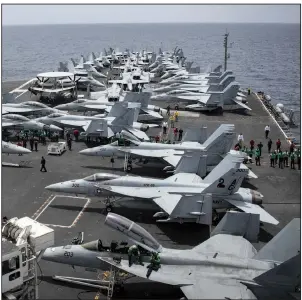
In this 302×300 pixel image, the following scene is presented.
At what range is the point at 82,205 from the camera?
1176 inches

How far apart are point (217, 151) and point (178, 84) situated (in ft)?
133

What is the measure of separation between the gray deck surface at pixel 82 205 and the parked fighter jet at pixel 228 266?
1.52 meters

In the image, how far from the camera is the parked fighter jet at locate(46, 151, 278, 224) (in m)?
25.6

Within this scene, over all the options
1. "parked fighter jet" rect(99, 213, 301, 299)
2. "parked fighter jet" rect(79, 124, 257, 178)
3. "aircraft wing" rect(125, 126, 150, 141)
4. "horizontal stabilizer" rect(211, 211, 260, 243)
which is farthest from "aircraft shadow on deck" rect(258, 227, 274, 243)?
"aircraft wing" rect(125, 126, 150, 141)

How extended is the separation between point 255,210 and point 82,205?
11664 mm

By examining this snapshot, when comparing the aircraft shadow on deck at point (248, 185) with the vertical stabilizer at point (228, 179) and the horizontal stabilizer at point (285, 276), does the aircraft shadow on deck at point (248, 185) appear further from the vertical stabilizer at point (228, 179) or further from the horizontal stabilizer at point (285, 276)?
the horizontal stabilizer at point (285, 276)

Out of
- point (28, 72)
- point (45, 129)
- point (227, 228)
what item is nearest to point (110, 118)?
point (45, 129)

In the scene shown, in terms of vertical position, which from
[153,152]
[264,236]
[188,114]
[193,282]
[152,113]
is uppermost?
[152,113]

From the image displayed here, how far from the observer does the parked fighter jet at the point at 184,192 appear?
2562cm

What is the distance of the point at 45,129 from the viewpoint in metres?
45.5

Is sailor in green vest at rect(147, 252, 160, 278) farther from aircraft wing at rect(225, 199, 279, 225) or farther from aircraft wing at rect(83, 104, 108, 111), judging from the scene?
aircraft wing at rect(83, 104, 108, 111)

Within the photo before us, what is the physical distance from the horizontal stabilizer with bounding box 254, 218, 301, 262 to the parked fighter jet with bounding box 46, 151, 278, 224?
621 centimetres

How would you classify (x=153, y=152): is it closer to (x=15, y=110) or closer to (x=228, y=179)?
(x=228, y=179)

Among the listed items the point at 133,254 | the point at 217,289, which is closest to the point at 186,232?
the point at 133,254
